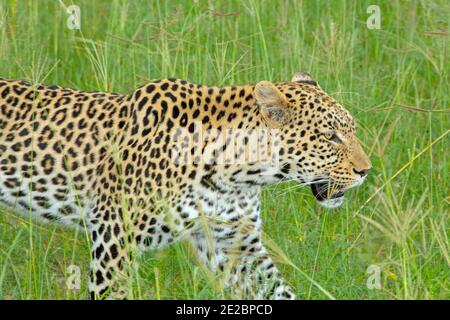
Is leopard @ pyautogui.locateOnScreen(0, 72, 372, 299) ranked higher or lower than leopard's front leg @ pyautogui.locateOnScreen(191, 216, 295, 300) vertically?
higher

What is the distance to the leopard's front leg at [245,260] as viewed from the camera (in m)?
6.85

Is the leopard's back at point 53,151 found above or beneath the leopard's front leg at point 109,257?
above

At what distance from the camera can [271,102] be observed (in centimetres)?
667

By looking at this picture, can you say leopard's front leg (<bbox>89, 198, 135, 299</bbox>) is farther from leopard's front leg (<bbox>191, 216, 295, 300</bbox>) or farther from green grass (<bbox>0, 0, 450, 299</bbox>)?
leopard's front leg (<bbox>191, 216, 295, 300</bbox>)

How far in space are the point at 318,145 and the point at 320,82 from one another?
6.50ft

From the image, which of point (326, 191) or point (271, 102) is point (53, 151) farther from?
point (326, 191)

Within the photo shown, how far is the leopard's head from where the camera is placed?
6.72 metres

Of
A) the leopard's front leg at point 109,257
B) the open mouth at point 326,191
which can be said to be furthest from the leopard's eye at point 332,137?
the leopard's front leg at point 109,257

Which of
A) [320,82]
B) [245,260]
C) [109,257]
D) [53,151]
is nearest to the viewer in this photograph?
[109,257]

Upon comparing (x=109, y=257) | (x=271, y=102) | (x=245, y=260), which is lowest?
(x=245, y=260)

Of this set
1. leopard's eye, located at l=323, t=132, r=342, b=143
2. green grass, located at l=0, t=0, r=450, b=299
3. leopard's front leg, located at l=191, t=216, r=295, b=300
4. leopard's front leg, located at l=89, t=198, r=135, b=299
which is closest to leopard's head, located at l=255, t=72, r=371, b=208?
leopard's eye, located at l=323, t=132, r=342, b=143

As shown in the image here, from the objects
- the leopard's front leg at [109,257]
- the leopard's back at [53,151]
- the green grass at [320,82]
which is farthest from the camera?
the leopard's back at [53,151]

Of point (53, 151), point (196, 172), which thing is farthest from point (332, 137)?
point (53, 151)

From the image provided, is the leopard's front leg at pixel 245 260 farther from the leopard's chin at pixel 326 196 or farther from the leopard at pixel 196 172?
the leopard's chin at pixel 326 196
